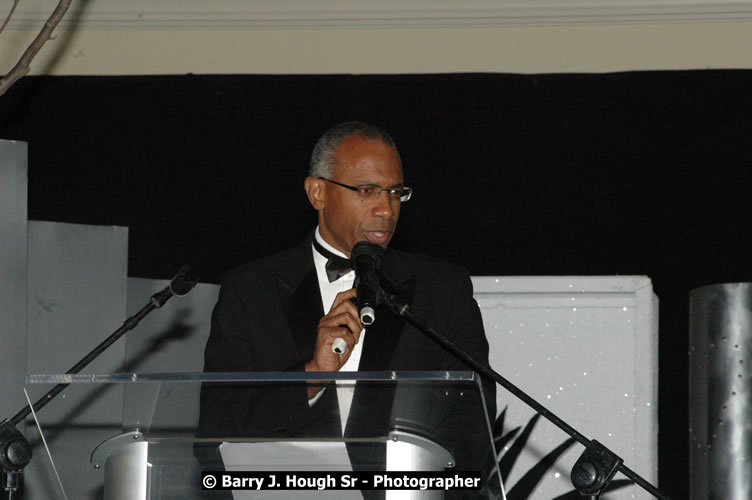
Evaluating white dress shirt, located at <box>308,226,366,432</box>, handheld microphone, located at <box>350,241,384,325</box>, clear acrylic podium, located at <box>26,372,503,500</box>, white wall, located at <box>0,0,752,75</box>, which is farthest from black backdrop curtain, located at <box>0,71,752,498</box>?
clear acrylic podium, located at <box>26,372,503,500</box>

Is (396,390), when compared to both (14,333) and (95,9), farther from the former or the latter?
(95,9)

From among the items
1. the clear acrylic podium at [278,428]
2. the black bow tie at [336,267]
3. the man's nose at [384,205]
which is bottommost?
the clear acrylic podium at [278,428]

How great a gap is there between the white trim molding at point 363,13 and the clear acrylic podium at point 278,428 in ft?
10.1

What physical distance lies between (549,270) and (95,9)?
2090 mm

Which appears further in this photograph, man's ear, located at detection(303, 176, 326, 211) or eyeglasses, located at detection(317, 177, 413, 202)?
man's ear, located at detection(303, 176, 326, 211)

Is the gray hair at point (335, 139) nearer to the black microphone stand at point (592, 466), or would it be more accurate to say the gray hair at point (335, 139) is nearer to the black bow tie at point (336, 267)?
the black bow tie at point (336, 267)

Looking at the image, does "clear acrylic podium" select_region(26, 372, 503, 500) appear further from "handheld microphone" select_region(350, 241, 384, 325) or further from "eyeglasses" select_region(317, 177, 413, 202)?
"eyeglasses" select_region(317, 177, 413, 202)

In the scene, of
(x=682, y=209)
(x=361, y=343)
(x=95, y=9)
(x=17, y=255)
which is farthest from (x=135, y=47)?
(x=361, y=343)

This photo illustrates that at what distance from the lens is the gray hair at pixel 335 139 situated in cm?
260

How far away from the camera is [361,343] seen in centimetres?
248

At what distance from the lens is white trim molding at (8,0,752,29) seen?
4445 millimetres

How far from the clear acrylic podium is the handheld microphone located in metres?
0.19

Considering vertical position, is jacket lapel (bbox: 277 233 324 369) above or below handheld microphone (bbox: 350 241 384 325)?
above

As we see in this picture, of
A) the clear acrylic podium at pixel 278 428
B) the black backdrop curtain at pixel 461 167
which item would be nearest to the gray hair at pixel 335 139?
the clear acrylic podium at pixel 278 428
